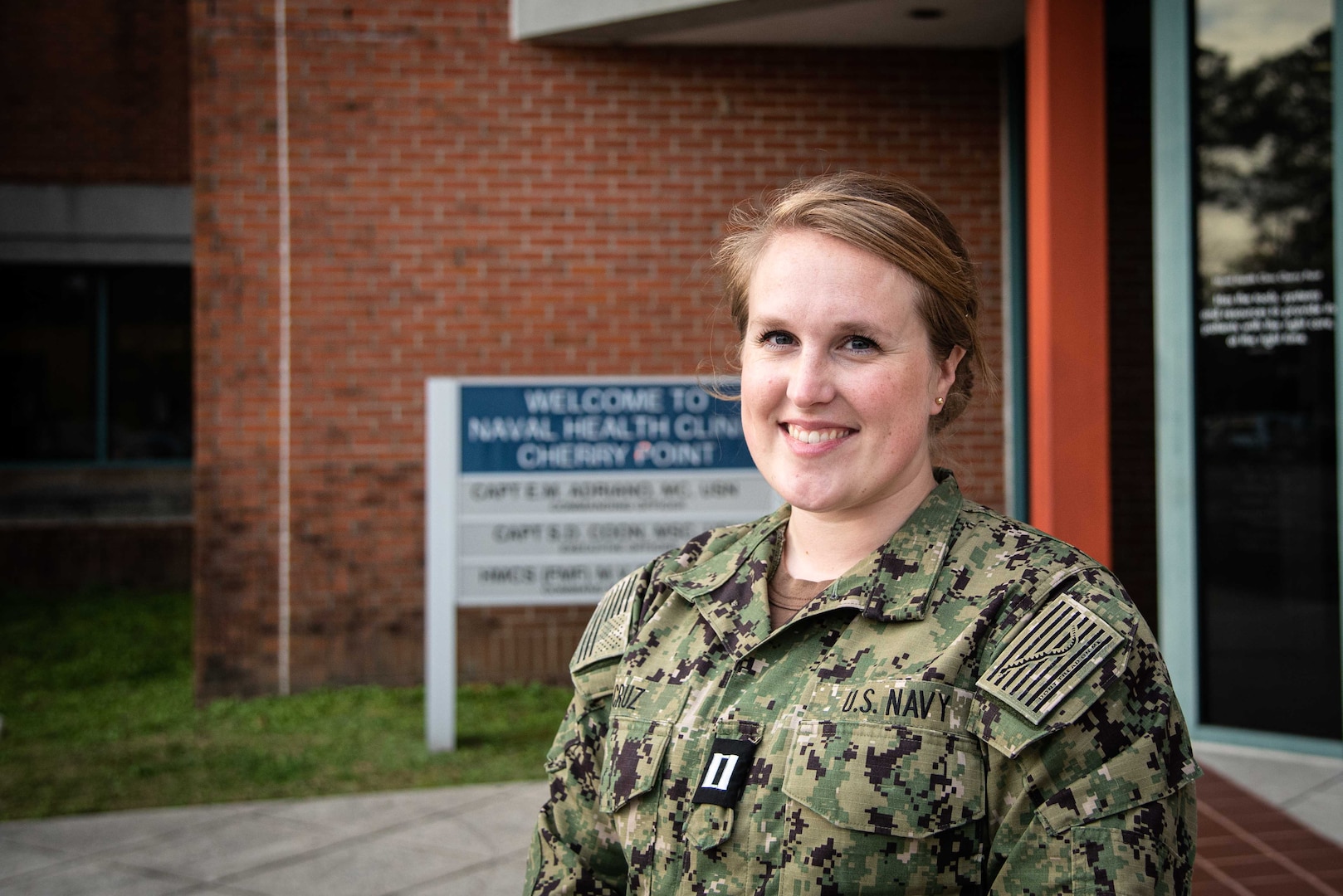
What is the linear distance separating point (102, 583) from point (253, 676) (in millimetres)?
4959

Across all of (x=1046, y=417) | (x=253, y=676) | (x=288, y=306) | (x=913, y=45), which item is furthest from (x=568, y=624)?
(x=913, y=45)

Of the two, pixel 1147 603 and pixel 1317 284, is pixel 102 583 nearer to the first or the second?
pixel 1147 603

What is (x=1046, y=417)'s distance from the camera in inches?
193

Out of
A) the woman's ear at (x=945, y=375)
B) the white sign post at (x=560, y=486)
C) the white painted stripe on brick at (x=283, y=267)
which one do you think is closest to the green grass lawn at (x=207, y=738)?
the white sign post at (x=560, y=486)

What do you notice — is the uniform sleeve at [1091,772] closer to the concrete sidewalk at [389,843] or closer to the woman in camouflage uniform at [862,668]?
the woman in camouflage uniform at [862,668]

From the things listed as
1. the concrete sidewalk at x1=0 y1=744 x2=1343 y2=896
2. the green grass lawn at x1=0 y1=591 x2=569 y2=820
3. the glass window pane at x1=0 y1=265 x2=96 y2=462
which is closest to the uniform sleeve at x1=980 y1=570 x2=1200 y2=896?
the concrete sidewalk at x1=0 y1=744 x2=1343 y2=896

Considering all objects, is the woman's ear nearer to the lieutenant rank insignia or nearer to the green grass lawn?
the lieutenant rank insignia

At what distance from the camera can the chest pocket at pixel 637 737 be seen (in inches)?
59.4

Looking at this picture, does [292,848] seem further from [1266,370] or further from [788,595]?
[1266,370]

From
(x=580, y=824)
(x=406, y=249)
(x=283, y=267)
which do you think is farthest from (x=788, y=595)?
(x=283, y=267)

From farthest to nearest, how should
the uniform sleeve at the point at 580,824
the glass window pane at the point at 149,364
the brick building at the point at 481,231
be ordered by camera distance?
the glass window pane at the point at 149,364 → the brick building at the point at 481,231 → the uniform sleeve at the point at 580,824

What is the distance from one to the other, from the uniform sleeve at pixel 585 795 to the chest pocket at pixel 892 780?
397mm

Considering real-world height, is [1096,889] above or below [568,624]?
above

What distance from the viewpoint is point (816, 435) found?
4.98ft
